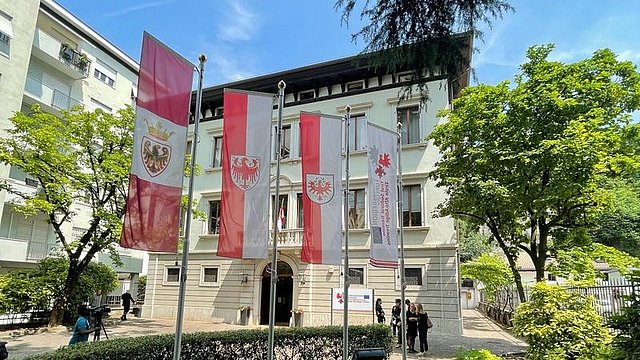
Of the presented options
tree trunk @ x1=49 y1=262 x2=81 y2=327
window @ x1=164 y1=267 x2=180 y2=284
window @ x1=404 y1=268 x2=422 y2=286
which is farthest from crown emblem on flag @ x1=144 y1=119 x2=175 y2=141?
window @ x1=164 y1=267 x2=180 y2=284

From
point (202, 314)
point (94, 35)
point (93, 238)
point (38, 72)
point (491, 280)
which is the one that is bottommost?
point (202, 314)

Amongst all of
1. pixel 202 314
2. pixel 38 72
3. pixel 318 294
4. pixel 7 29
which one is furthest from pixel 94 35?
pixel 318 294

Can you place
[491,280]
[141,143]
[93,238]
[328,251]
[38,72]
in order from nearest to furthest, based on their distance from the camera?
[141,143], [328,251], [93,238], [491,280], [38,72]

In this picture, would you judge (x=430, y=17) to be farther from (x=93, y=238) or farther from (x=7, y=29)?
(x=7, y=29)

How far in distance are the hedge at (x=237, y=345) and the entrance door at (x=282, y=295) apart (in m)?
11.1

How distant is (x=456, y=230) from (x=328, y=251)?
1123cm

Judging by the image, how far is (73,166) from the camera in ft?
60.5

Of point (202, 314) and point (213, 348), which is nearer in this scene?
point (213, 348)

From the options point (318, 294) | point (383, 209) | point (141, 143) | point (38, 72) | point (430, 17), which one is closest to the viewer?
point (430, 17)

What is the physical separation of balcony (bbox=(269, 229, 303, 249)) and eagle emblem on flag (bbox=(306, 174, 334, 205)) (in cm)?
1128

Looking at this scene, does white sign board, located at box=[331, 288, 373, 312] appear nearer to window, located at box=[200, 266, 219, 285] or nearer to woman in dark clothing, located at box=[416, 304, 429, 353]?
woman in dark clothing, located at box=[416, 304, 429, 353]

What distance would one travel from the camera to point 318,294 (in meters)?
21.2

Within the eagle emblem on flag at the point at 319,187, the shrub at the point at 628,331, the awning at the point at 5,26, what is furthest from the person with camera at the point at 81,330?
the awning at the point at 5,26

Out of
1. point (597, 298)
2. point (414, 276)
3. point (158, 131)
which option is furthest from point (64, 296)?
point (597, 298)
